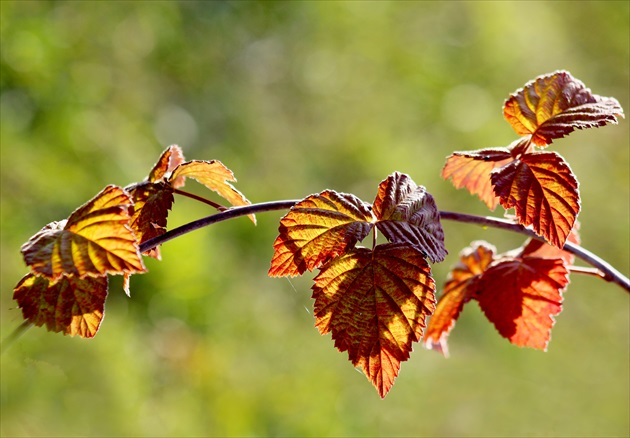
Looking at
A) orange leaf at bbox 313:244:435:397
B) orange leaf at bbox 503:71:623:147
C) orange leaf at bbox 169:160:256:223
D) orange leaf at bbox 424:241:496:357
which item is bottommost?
orange leaf at bbox 313:244:435:397

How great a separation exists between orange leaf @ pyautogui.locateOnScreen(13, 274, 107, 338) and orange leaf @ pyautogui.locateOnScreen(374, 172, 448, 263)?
0.63 ft

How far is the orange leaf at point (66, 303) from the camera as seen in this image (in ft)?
1.51

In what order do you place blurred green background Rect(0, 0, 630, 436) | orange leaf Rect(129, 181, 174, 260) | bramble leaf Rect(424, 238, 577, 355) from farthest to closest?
blurred green background Rect(0, 0, 630, 436), bramble leaf Rect(424, 238, 577, 355), orange leaf Rect(129, 181, 174, 260)

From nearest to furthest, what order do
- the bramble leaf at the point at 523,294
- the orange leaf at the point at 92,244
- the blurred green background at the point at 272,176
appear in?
1. the orange leaf at the point at 92,244
2. the bramble leaf at the point at 523,294
3. the blurred green background at the point at 272,176

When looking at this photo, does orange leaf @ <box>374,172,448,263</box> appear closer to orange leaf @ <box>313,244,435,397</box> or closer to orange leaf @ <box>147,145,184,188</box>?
orange leaf @ <box>313,244,435,397</box>

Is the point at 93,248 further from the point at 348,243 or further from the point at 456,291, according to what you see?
the point at 456,291

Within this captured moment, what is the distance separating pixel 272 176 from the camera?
2861 mm

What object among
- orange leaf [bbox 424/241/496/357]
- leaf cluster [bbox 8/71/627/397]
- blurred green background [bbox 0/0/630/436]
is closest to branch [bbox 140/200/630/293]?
leaf cluster [bbox 8/71/627/397]

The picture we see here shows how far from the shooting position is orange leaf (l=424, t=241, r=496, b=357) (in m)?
0.65

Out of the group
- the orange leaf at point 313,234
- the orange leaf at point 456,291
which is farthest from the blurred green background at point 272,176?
the orange leaf at point 313,234

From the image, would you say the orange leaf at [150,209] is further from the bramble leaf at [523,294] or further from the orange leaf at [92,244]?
the bramble leaf at [523,294]

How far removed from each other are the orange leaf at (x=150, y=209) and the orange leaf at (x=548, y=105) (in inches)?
11.0

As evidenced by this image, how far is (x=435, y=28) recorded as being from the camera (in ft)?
12.2

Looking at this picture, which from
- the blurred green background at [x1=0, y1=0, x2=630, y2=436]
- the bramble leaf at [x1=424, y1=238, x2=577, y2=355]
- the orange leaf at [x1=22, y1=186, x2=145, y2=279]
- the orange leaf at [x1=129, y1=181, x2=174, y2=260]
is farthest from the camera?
the blurred green background at [x1=0, y1=0, x2=630, y2=436]
